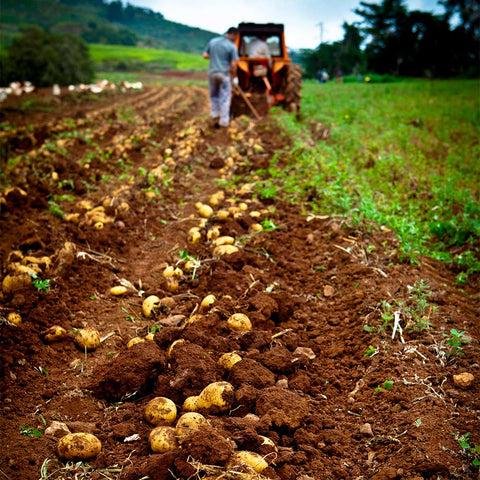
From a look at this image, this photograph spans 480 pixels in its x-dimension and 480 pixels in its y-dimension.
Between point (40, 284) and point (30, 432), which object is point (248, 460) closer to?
point (30, 432)

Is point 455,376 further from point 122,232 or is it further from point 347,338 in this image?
point 122,232

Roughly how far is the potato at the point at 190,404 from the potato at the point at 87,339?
3.09 ft

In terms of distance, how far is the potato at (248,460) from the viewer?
63.0 inches

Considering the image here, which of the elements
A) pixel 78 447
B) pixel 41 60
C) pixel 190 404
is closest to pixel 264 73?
pixel 190 404

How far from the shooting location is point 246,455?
5.42ft

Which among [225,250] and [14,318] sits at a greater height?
[225,250]

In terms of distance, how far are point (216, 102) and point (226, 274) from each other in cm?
687

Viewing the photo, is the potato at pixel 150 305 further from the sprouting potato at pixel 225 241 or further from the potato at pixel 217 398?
the potato at pixel 217 398

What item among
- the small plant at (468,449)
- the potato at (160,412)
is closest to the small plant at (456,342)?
the small plant at (468,449)

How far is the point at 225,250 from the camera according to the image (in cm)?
343

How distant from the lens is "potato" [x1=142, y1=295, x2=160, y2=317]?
292 centimetres

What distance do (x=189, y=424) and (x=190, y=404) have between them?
0.21 meters

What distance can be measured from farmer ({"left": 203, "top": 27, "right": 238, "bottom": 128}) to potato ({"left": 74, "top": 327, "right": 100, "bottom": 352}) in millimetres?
6910

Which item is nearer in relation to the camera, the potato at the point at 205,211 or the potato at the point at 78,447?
the potato at the point at 78,447
